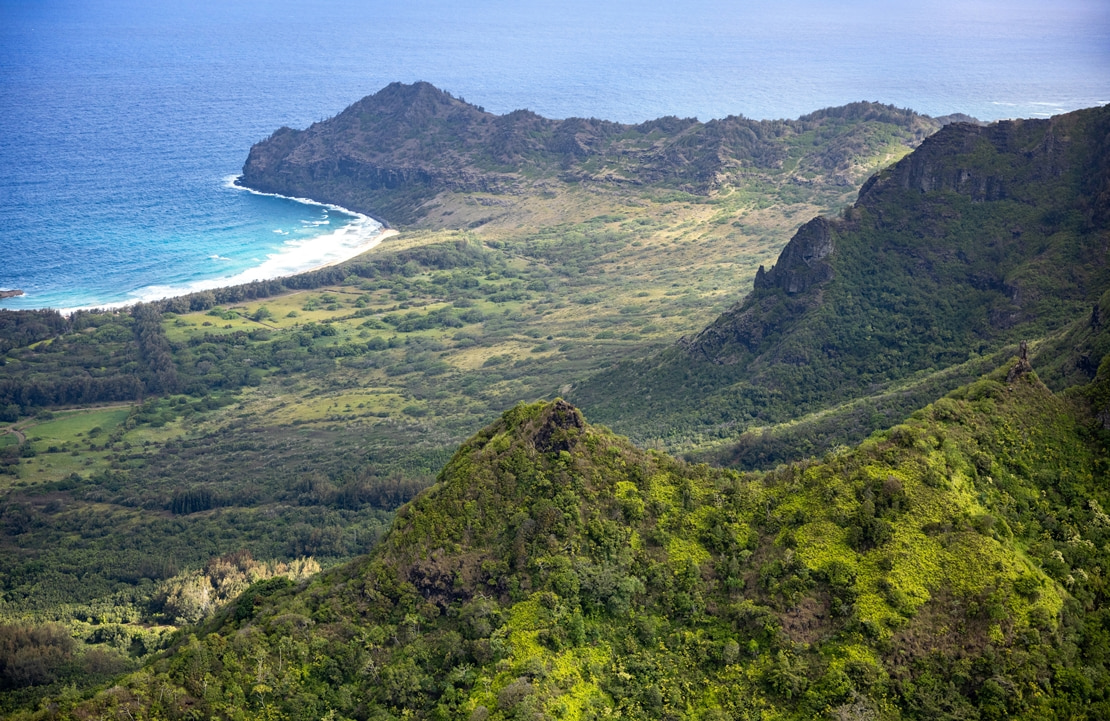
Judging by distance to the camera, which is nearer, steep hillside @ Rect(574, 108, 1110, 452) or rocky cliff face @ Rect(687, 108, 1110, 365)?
steep hillside @ Rect(574, 108, 1110, 452)

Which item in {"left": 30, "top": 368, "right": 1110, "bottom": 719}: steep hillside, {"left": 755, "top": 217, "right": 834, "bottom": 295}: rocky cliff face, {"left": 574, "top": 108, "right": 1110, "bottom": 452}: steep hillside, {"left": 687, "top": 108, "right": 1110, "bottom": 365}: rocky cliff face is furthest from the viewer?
{"left": 755, "top": 217, "right": 834, "bottom": 295}: rocky cliff face

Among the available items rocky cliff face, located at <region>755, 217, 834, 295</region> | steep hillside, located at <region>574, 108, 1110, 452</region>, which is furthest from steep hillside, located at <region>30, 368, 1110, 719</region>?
rocky cliff face, located at <region>755, 217, 834, 295</region>

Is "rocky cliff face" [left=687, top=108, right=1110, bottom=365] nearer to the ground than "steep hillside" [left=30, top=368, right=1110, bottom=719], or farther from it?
farther from it

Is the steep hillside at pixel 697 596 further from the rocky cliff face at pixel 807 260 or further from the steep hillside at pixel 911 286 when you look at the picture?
the rocky cliff face at pixel 807 260

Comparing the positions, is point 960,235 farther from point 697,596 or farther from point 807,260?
point 697,596

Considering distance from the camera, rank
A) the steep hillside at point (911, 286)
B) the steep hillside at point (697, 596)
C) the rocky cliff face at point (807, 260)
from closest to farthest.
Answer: the steep hillside at point (697, 596)
the steep hillside at point (911, 286)
the rocky cliff face at point (807, 260)

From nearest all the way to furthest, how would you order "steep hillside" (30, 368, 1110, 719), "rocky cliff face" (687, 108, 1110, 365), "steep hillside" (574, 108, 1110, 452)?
1. "steep hillside" (30, 368, 1110, 719)
2. "steep hillside" (574, 108, 1110, 452)
3. "rocky cliff face" (687, 108, 1110, 365)

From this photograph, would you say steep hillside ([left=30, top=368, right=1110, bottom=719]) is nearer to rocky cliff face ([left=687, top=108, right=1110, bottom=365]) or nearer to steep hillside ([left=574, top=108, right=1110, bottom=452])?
steep hillside ([left=574, top=108, right=1110, bottom=452])

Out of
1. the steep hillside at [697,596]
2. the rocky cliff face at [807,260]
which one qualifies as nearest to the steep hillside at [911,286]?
the rocky cliff face at [807,260]
